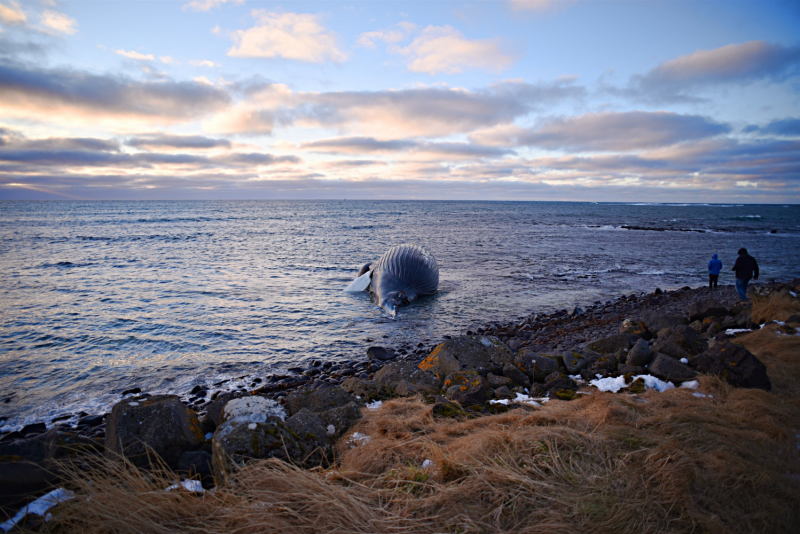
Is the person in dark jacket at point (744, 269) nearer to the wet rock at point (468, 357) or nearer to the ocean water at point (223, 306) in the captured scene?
the ocean water at point (223, 306)

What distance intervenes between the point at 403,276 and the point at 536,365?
679 centimetres

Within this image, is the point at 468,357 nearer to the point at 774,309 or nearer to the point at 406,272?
the point at 406,272

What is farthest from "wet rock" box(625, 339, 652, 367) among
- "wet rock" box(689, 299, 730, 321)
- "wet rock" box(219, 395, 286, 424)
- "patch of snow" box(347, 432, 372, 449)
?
"wet rock" box(219, 395, 286, 424)

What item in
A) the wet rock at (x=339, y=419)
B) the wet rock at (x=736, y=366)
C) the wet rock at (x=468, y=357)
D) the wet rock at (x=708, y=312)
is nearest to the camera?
the wet rock at (x=339, y=419)

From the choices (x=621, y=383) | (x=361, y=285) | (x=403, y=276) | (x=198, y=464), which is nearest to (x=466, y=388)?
(x=621, y=383)

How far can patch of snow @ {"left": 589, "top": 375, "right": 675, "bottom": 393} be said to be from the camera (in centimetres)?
467

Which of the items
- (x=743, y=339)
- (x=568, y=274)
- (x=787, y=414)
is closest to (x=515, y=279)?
(x=568, y=274)

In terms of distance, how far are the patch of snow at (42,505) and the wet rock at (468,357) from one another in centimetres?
434

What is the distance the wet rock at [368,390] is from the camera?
490 centimetres

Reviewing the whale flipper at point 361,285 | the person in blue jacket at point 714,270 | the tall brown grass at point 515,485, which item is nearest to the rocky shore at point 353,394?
the tall brown grass at point 515,485

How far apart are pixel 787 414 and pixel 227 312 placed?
1110 centimetres

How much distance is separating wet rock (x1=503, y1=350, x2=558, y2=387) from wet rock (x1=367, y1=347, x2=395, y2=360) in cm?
310

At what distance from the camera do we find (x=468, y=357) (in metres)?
5.89

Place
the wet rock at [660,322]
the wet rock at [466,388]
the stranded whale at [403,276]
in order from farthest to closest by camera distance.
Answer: the stranded whale at [403,276] < the wet rock at [660,322] < the wet rock at [466,388]
